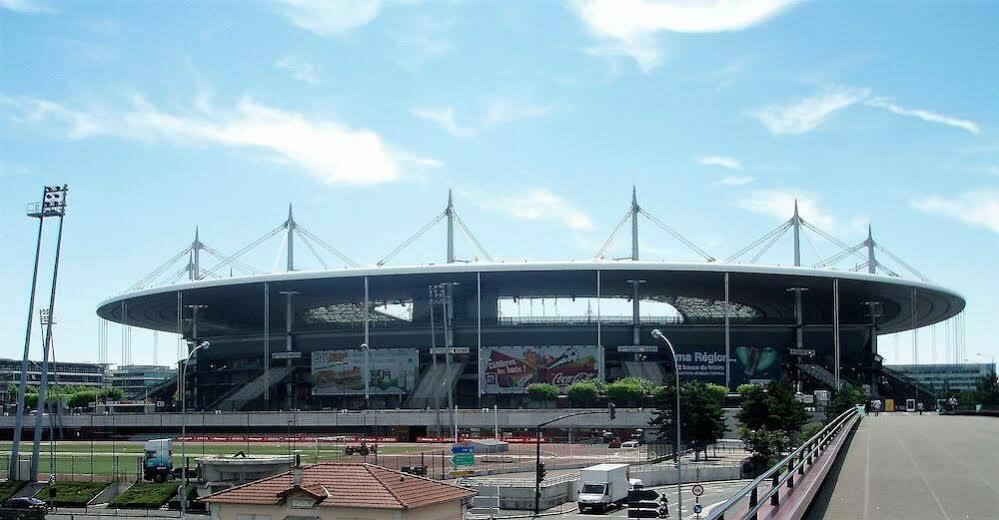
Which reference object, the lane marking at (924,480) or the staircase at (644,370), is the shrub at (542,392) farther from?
the lane marking at (924,480)

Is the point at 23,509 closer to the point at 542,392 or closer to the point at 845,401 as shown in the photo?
the point at 542,392

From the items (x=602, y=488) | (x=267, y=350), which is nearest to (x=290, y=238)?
(x=267, y=350)

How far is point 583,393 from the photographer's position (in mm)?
101875

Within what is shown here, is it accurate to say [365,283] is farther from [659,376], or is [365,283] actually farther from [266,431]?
[659,376]

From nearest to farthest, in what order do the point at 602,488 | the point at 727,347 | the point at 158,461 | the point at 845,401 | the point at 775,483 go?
the point at 775,483
the point at 602,488
the point at 158,461
the point at 845,401
the point at 727,347

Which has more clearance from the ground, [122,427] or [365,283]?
[365,283]

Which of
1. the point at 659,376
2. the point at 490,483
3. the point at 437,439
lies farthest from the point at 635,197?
the point at 490,483

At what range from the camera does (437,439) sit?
299 ft

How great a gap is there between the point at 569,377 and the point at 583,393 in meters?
11.8

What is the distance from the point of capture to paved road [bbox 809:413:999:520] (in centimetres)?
1619

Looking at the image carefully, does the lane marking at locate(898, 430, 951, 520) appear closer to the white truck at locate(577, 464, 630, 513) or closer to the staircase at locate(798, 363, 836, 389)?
the white truck at locate(577, 464, 630, 513)

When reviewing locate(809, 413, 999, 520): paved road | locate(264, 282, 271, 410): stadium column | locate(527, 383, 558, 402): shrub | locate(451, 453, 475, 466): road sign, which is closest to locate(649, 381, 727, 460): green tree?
locate(451, 453, 475, 466): road sign

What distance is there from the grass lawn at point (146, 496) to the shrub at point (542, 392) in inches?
2091

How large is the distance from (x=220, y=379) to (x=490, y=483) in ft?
279
